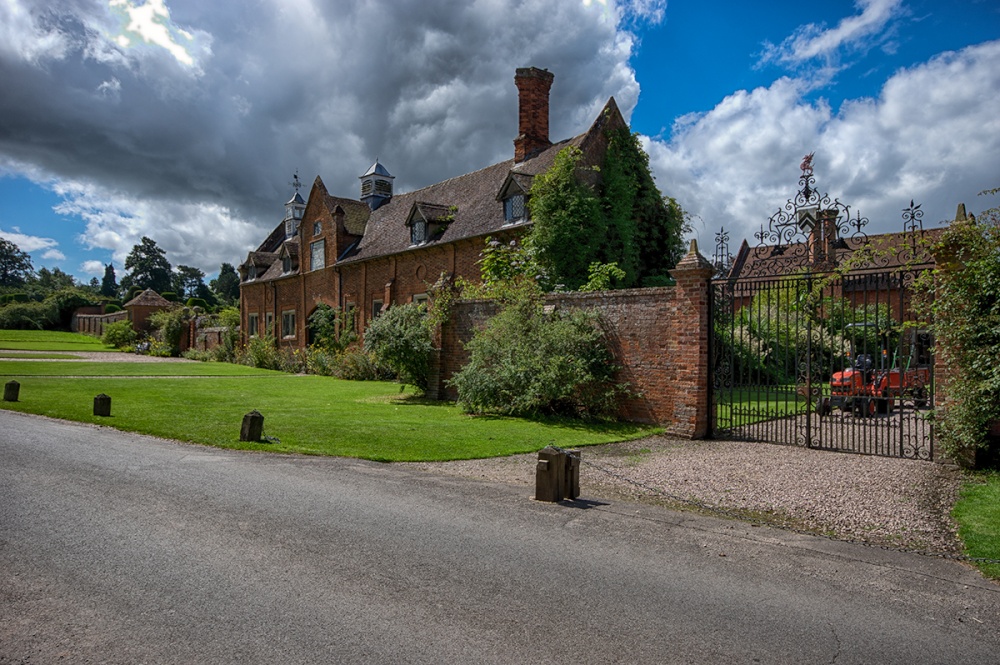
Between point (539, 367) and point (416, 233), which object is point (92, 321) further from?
point (539, 367)

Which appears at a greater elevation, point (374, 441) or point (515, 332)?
point (515, 332)

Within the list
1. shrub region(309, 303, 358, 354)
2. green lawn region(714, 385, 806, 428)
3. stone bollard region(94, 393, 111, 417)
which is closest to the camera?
green lawn region(714, 385, 806, 428)

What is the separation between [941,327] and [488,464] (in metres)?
6.38

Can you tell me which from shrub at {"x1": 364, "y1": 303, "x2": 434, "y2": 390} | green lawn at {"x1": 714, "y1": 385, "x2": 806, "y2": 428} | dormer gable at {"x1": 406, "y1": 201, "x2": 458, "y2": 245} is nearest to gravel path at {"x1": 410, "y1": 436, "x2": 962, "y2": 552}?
green lawn at {"x1": 714, "y1": 385, "x2": 806, "y2": 428}

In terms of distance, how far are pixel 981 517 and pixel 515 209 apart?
1690 cm

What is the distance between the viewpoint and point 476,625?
145 inches

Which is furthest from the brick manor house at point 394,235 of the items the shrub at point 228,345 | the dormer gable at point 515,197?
the shrub at point 228,345

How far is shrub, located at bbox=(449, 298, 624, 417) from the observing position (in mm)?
12234

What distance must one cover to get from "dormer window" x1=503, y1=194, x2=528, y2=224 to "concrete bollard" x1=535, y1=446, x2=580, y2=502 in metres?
15.0

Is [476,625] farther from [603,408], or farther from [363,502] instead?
[603,408]

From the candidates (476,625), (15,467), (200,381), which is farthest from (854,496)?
(200,381)

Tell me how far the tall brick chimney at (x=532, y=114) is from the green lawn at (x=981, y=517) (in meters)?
19.8

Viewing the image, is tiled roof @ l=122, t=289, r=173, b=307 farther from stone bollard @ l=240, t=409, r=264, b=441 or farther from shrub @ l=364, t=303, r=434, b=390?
stone bollard @ l=240, t=409, r=264, b=441

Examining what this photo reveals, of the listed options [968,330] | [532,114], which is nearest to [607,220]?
[532,114]
